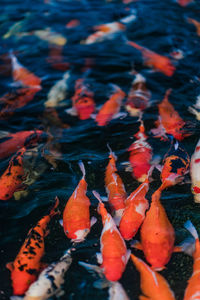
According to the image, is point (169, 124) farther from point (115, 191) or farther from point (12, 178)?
point (12, 178)

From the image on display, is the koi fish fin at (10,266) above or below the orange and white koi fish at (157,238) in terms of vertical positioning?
below

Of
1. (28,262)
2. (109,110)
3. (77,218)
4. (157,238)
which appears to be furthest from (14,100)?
(157,238)

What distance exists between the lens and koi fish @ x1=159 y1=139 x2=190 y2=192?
162 inches

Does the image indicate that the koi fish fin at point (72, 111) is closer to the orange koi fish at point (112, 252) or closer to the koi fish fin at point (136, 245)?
the orange koi fish at point (112, 252)

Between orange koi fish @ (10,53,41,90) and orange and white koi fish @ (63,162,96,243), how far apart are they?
126 inches

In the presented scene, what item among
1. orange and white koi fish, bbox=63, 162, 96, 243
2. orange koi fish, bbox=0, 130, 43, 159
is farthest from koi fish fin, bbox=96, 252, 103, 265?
orange koi fish, bbox=0, 130, 43, 159

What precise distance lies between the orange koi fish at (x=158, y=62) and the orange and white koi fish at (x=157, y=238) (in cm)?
373

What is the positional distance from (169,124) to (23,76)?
3398 millimetres

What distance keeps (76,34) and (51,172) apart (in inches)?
199

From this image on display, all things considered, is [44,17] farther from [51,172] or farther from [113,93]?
[51,172]

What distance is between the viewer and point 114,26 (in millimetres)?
8250

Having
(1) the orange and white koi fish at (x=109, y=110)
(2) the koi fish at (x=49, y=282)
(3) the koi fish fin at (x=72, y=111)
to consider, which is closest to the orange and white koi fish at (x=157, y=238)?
(2) the koi fish at (x=49, y=282)

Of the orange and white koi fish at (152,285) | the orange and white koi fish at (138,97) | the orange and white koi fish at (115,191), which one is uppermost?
the orange and white koi fish at (138,97)

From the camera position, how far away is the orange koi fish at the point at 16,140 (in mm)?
4789
